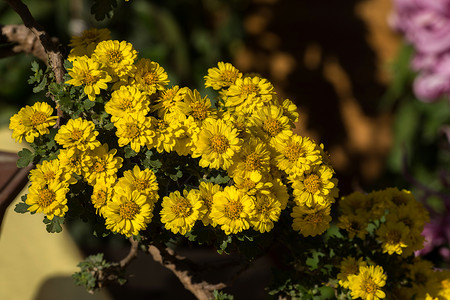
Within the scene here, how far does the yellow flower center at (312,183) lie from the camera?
67 centimetres

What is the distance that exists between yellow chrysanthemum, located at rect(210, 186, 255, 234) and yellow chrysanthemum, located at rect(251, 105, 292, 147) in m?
0.10

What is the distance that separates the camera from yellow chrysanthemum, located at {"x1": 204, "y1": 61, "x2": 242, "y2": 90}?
0.72 meters

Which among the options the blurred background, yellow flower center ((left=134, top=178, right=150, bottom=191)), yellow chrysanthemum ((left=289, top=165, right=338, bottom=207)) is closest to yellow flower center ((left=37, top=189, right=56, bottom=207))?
yellow flower center ((left=134, top=178, right=150, bottom=191))

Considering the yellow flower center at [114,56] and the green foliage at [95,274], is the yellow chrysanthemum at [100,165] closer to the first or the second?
the yellow flower center at [114,56]

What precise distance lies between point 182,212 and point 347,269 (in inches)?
11.3

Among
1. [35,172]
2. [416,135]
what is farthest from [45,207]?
[416,135]

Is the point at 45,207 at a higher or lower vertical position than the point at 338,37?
lower

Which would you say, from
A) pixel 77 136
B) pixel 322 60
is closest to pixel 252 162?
pixel 77 136

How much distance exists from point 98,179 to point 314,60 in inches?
86.8

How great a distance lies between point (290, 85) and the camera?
267cm

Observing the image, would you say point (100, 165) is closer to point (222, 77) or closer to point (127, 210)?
point (127, 210)

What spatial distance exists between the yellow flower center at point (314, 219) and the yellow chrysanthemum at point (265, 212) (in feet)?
0.19

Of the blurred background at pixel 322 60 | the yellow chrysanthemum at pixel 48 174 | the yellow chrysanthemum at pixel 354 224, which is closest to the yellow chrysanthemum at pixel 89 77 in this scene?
the yellow chrysanthemum at pixel 48 174

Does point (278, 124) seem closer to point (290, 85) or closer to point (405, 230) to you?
point (405, 230)
